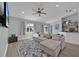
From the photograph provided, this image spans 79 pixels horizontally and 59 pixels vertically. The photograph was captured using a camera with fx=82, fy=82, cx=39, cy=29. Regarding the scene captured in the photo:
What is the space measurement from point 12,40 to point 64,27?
487 centimetres

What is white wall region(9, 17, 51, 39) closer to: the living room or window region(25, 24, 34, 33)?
the living room

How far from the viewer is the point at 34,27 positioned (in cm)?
1097

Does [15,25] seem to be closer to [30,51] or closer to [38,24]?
[38,24]

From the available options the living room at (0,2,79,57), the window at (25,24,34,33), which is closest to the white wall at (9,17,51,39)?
the living room at (0,2,79,57)

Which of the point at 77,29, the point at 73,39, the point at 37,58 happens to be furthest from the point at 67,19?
the point at 37,58

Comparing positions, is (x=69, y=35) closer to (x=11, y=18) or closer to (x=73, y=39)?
(x=73, y=39)

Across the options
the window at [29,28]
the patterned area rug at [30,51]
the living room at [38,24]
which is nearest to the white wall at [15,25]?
the living room at [38,24]

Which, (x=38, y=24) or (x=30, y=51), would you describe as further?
(x=38, y=24)

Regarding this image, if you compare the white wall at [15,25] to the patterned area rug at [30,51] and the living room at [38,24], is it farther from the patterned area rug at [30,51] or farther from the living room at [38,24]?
the patterned area rug at [30,51]

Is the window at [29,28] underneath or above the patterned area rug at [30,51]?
above

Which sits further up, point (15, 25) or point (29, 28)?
point (15, 25)

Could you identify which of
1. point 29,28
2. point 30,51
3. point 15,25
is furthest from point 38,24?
point 30,51

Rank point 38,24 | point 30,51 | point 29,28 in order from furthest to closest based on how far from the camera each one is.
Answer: point 38,24, point 29,28, point 30,51

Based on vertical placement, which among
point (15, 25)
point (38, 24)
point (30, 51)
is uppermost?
point (38, 24)
